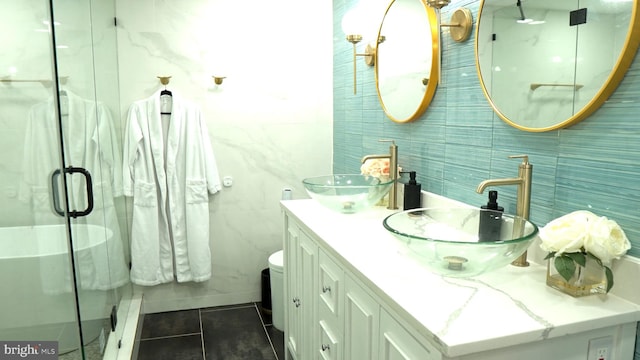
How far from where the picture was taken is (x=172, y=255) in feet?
10.2

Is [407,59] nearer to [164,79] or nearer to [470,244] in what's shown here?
[470,244]

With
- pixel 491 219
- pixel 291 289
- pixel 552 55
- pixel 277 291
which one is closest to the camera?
pixel 552 55

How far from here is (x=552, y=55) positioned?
4.40 ft

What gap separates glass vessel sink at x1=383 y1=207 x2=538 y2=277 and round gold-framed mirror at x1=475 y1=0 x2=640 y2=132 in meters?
0.31

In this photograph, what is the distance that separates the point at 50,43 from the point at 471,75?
1.48 m

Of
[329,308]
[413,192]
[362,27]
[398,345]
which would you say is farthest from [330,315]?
[362,27]

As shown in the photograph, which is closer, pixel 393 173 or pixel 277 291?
pixel 393 173

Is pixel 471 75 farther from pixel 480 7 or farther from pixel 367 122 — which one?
pixel 367 122

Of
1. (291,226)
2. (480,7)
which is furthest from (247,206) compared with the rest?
(480,7)

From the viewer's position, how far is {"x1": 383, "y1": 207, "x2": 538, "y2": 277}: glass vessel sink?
1148mm

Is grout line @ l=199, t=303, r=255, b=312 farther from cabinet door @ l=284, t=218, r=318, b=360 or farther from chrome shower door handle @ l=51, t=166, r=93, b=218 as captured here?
chrome shower door handle @ l=51, t=166, r=93, b=218

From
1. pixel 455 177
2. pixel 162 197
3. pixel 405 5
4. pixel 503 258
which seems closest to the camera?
pixel 503 258

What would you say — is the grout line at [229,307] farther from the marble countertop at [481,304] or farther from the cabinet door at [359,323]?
the marble countertop at [481,304]

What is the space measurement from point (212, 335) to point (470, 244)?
2218 mm
